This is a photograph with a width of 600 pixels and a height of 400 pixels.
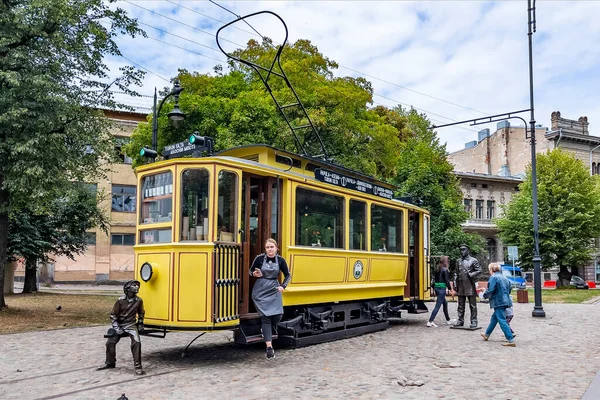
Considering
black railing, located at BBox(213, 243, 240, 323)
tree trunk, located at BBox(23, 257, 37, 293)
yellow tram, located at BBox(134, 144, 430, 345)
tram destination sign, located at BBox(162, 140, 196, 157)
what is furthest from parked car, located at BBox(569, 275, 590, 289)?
tram destination sign, located at BBox(162, 140, 196, 157)

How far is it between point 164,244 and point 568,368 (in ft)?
20.0

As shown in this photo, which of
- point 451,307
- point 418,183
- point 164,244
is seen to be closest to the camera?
point 164,244

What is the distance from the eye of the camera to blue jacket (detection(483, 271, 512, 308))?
11.0 metres

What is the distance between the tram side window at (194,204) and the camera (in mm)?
8414

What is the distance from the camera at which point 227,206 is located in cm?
873

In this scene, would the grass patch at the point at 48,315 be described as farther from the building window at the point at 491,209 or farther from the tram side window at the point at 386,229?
the building window at the point at 491,209

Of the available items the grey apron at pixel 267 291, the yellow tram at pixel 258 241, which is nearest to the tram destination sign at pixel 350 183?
the yellow tram at pixel 258 241

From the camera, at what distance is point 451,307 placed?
20359 millimetres

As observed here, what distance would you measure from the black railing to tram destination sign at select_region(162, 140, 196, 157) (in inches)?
66.4

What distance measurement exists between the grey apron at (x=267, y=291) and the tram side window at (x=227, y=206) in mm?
702

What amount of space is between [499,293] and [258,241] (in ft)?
15.9

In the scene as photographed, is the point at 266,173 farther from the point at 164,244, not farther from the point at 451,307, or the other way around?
the point at 451,307

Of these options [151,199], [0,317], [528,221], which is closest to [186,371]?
[151,199]

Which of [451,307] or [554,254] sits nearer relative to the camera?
[451,307]
